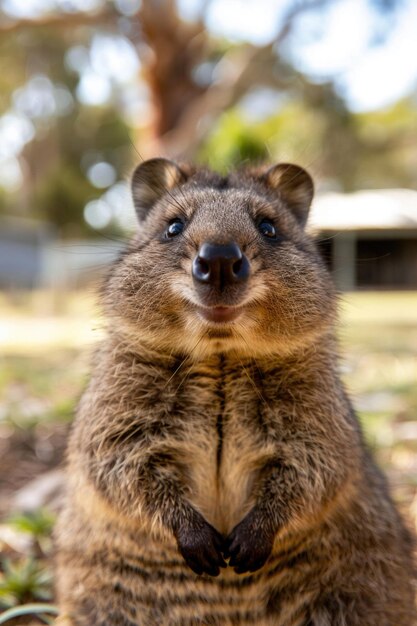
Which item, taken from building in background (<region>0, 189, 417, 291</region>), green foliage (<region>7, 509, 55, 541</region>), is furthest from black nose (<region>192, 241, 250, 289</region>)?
building in background (<region>0, 189, 417, 291</region>)

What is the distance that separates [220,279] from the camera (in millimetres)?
2609

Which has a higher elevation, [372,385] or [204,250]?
[204,250]

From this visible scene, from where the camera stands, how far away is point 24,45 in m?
29.3

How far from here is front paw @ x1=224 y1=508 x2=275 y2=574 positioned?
280cm

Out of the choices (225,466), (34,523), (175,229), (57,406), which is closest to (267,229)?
(175,229)

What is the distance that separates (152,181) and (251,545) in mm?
2095

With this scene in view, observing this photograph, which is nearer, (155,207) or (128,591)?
(128,591)

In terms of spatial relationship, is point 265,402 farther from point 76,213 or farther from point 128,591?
point 76,213

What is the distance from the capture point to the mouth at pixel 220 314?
2.70 meters

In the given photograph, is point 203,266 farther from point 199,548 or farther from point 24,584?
point 24,584

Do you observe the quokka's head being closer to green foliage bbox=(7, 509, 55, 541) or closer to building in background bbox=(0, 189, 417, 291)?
green foliage bbox=(7, 509, 55, 541)

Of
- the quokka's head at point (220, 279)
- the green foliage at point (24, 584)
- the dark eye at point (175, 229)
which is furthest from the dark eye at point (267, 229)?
the green foliage at point (24, 584)

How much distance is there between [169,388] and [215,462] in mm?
385

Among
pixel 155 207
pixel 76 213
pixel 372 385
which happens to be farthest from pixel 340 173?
pixel 155 207
